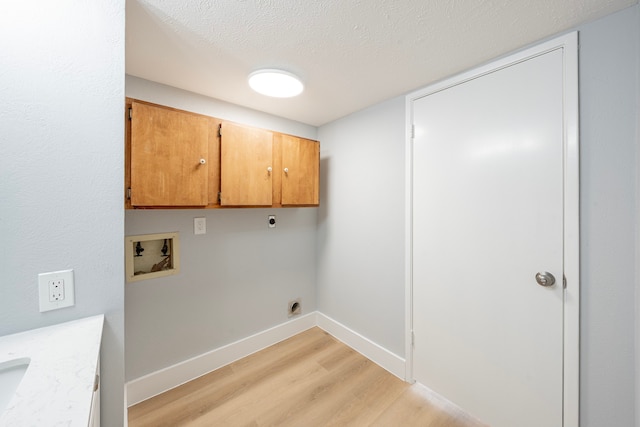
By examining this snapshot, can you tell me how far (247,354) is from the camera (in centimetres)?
216

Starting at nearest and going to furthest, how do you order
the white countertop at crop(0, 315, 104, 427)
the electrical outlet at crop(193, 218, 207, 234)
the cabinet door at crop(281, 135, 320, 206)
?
the white countertop at crop(0, 315, 104, 427), the electrical outlet at crop(193, 218, 207, 234), the cabinet door at crop(281, 135, 320, 206)

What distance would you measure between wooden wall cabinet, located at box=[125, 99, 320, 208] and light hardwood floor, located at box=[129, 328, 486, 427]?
1349mm

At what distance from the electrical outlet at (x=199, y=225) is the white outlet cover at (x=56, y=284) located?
0.99 m

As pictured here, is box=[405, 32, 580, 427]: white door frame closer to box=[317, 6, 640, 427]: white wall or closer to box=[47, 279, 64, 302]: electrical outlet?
box=[317, 6, 640, 427]: white wall

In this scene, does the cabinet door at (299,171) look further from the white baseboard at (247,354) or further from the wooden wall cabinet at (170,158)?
the white baseboard at (247,354)

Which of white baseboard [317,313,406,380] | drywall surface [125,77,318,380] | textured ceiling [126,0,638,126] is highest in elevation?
textured ceiling [126,0,638,126]

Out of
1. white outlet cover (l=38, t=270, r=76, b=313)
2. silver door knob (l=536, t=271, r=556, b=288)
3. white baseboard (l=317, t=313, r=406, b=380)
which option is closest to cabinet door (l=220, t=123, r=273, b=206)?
white outlet cover (l=38, t=270, r=76, b=313)

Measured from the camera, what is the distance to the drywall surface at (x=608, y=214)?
41.2 inches

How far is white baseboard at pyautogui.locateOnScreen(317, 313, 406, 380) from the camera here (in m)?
1.92

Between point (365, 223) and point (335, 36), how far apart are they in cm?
141

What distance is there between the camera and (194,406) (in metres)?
1.62

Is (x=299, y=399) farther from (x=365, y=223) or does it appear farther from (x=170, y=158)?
(x=170, y=158)

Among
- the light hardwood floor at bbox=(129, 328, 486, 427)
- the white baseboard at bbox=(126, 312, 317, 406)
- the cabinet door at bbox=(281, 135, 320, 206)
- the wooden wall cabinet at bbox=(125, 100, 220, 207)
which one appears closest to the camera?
the wooden wall cabinet at bbox=(125, 100, 220, 207)

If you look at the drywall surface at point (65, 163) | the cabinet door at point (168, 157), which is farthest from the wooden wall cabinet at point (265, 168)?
the drywall surface at point (65, 163)
